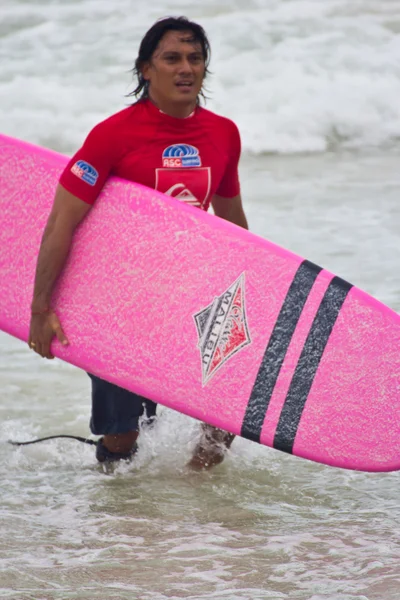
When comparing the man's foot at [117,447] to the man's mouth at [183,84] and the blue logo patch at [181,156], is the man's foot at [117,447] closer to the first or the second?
the blue logo patch at [181,156]

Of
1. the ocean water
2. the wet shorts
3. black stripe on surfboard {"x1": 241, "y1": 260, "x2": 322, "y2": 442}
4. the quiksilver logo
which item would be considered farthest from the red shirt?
the ocean water

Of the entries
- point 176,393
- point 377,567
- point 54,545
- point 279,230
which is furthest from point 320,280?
point 279,230

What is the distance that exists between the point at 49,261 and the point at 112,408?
22.5 inches

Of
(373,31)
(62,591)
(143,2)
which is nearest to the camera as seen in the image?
(62,591)

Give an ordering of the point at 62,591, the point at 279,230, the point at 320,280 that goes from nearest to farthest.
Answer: the point at 62,591
the point at 320,280
the point at 279,230

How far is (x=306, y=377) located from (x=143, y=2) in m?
10.9

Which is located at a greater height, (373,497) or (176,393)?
(176,393)

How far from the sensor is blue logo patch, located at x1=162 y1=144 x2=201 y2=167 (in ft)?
10.2

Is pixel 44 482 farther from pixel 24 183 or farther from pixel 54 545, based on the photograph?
pixel 24 183

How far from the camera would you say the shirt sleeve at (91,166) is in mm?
3025

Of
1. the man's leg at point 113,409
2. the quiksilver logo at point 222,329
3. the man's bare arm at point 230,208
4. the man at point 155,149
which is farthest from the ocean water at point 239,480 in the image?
the man's bare arm at point 230,208

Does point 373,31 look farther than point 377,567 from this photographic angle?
Yes

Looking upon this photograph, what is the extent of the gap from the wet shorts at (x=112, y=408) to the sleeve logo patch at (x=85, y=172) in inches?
27.1

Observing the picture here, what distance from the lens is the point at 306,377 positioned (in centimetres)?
317
